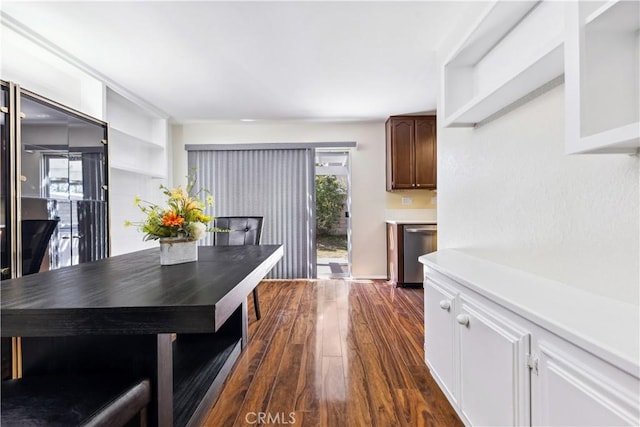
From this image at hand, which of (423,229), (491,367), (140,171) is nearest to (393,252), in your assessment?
(423,229)

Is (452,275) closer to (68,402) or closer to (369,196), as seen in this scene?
(68,402)

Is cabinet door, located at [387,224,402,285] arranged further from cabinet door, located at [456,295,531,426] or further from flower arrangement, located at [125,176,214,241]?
flower arrangement, located at [125,176,214,241]

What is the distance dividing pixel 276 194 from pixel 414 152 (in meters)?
2.15

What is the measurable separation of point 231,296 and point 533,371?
99 cm

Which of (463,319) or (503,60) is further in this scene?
(503,60)

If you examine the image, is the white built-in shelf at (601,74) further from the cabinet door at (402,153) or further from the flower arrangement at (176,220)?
the cabinet door at (402,153)

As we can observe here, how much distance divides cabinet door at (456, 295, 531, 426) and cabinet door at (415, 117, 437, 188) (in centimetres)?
297

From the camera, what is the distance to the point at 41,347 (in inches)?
38.8

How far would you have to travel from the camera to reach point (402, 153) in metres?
3.97

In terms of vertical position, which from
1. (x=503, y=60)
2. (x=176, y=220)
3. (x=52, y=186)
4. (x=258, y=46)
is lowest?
(x=176, y=220)

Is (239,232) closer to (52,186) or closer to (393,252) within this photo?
(52,186)

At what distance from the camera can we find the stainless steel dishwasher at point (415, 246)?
12.2 feet

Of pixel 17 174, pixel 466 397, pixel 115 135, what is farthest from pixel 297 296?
pixel 115 135

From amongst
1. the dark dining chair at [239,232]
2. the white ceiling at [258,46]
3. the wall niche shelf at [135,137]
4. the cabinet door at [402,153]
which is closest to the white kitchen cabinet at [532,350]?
the white ceiling at [258,46]
